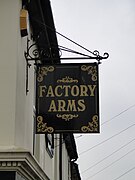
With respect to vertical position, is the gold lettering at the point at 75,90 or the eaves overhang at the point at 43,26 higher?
the eaves overhang at the point at 43,26

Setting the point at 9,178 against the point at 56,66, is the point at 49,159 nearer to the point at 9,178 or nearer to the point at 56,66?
the point at 56,66

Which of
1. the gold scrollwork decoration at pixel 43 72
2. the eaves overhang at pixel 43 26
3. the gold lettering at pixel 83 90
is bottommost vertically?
the gold lettering at pixel 83 90

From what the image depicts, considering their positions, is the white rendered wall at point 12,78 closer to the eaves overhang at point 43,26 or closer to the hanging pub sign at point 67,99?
the hanging pub sign at point 67,99

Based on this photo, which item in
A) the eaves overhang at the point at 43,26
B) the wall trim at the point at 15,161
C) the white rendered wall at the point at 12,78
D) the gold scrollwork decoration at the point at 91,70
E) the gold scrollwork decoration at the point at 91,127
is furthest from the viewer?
the eaves overhang at the point at 43,26

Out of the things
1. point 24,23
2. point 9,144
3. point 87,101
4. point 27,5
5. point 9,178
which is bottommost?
point 9,178

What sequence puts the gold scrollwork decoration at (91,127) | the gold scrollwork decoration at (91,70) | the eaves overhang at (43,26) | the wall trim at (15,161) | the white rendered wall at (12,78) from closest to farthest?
the wall trim at (15,161), the white rendered wall at (12,78), the gold scrollwork decoration at (91,127), the gold scrollwork decoration at (91,70), the eaves overhang at (43,26)

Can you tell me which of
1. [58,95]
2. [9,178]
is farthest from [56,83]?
[9,178]

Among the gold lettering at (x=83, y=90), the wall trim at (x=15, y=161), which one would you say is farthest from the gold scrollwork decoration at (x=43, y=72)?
the wall trim at (x=15, y=161)

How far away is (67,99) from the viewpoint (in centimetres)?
840

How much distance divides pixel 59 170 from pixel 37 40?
7.38 m

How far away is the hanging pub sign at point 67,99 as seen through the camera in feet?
27.2

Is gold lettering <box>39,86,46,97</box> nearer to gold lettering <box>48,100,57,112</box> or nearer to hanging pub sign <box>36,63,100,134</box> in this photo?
hanging pub sign <box>36,63,100,134</box>

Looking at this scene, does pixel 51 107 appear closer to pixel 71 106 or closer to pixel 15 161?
pixel 71 106

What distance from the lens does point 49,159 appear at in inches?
540
